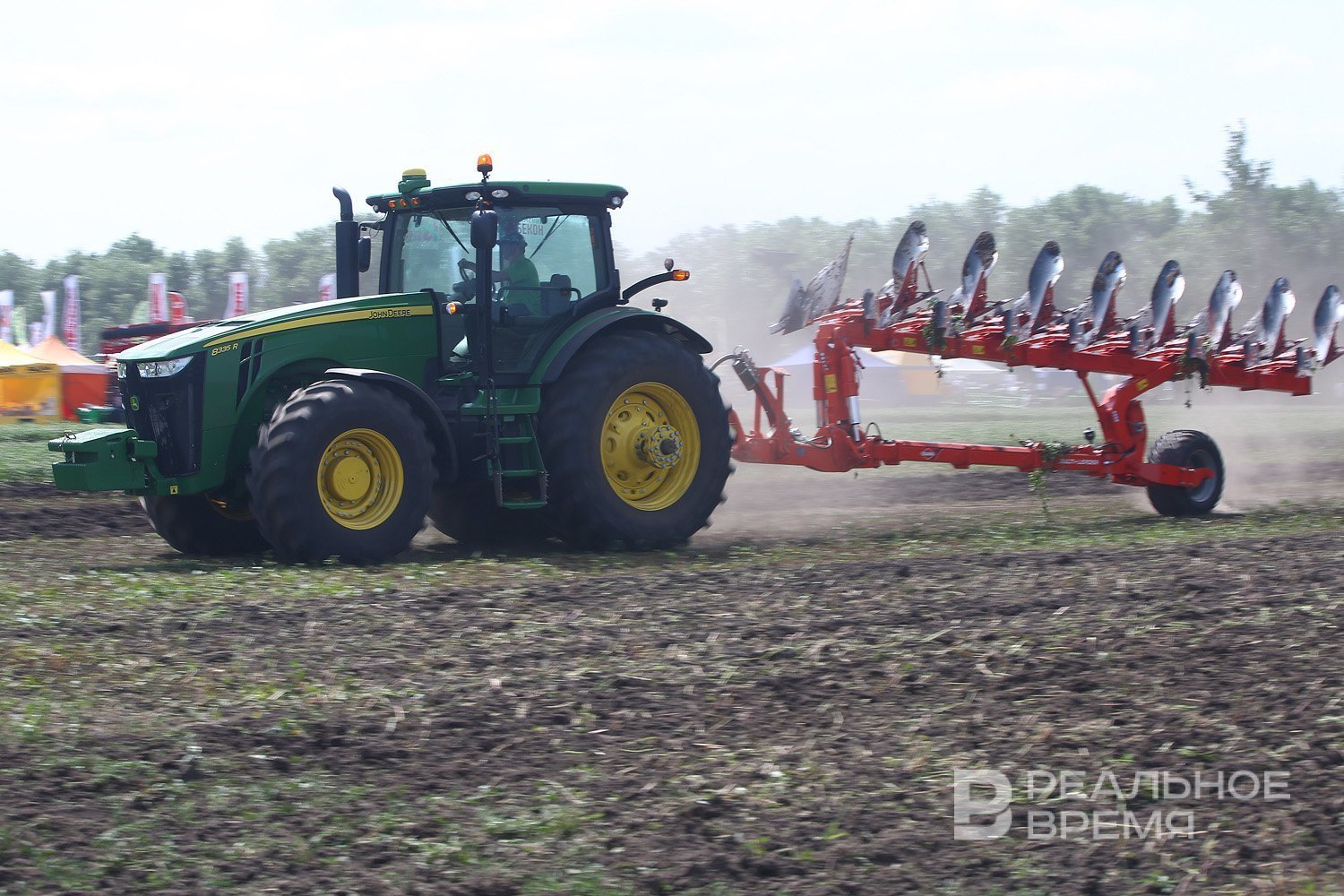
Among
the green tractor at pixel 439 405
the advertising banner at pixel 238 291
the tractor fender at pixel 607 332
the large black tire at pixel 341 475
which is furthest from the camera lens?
the advertising banner at pixel 238 291

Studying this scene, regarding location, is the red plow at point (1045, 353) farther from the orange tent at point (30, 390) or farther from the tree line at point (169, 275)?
the tree line at point (169, 275)

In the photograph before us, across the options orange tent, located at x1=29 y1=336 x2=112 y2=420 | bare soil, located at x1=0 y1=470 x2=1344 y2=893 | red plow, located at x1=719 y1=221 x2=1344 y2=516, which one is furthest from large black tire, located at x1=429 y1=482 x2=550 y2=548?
orange tent, located at x1=29 y1=336 x2=112 y2=420

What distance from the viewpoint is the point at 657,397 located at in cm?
930

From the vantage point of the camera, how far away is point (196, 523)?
882cm

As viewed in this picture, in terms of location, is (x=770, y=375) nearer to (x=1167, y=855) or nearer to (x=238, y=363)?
(x=238, y=363)

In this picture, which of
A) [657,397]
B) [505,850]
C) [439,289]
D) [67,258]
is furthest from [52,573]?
[67,258]

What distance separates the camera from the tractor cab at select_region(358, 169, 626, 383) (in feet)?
28.9

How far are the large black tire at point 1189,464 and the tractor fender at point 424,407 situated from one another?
20.1 feet

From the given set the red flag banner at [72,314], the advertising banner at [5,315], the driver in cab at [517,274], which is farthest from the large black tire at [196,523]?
the advertising banner at [5,315]

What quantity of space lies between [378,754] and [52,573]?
4129 mm

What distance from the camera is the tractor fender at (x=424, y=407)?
815 centimetres

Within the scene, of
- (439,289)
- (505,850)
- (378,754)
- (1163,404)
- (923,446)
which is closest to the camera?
(505,850)

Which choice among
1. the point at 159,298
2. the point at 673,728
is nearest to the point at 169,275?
the point at 159,298

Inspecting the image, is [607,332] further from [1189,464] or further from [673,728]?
[1189,464]
